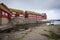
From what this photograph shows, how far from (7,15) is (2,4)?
1.89 m

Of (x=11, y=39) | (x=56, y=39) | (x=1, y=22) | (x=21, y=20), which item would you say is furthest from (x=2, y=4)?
(x=56, y=39)

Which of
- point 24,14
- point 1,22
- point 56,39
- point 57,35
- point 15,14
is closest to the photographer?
point 56,39

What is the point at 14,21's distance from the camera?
48.1ft

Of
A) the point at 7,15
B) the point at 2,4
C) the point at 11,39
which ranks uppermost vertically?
the point at 2,4

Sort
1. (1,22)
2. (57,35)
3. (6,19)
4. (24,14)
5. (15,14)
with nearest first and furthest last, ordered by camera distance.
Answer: (57,35) → (1,22) → (6,19) → (15,14) → (24,14)

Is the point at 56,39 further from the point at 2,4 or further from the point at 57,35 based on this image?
the point at 2,4

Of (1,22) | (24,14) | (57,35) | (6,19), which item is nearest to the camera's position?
(57,35)

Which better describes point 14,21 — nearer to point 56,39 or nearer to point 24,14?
point 24,14

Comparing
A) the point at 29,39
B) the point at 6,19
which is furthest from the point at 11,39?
the point at 6,19

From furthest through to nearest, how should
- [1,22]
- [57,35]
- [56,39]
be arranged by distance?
1. [1,22]
2. [57,35]
3. [56,39]

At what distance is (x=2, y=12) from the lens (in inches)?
512

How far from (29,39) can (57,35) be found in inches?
47.4

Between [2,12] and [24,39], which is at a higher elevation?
[2,12]

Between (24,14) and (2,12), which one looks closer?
(2,12)
